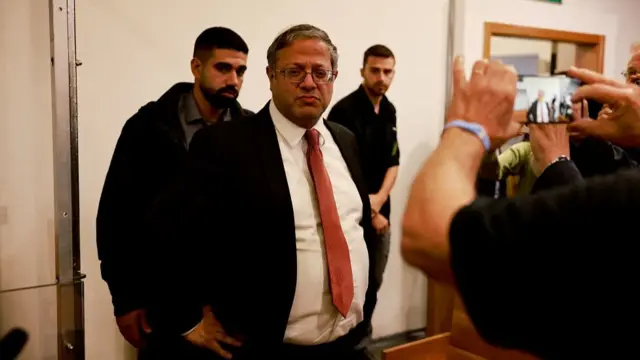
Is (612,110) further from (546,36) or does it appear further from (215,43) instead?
(546,36)

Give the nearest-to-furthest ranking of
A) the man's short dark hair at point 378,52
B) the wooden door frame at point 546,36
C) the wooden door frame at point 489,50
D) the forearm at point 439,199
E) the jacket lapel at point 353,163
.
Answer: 1. the forearm at point 439,199
2. the jacket lapel at point 353,163
3. the man's short dark hair at point 378,52
4. the wooden door frame at point 489,50
5. the wooden door frame at point 546,36

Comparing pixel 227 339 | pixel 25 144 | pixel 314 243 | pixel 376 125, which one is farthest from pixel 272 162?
pixel 376 125

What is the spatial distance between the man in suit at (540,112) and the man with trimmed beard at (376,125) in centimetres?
198

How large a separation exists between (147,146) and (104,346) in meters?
1.15

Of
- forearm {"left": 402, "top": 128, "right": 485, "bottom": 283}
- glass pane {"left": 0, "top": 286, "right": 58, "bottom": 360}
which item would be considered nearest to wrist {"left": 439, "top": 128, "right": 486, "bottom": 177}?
forearm {"left": 402, "top": 128, "right": 485, "bottom": 283}

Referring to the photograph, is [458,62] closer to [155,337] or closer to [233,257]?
[233,257]

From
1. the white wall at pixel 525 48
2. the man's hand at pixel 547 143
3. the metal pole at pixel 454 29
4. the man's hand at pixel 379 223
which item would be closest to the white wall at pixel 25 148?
the man's hand at pixel 379 223

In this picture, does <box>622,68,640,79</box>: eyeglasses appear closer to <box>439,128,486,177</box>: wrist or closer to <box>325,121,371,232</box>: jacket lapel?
<box>439,128,486,177</box>: wrist

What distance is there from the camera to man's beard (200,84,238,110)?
2043 millimetres

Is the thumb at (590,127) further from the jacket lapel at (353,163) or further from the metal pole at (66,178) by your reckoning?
the metal pole at (66,178)

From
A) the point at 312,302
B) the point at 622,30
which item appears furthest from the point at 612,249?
the point at 622,30

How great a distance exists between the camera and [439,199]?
664mm

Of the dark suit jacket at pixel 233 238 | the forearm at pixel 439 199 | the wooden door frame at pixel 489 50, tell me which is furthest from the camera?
the wooden door frame at pixel 489 50

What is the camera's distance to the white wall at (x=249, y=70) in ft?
7.86
